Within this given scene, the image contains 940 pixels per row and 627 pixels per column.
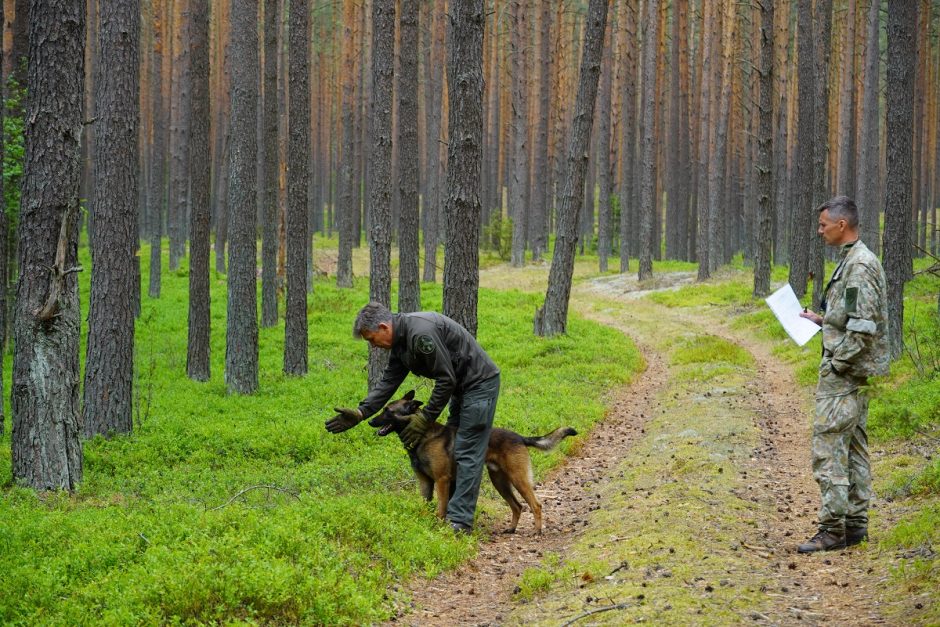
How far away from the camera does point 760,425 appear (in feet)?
38.4

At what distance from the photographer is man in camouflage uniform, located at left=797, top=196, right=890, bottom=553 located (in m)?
6.38

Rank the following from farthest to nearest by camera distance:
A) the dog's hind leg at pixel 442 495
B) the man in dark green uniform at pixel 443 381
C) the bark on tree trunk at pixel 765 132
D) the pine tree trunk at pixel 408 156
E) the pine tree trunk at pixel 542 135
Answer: the pine tree trunk at pixel 542 135 < the bark on tree trunk at pixel 765 132 < the pine tree trunk at pixel 408 156 < the dog's hind leg at pixel 442 495 < the man in dark green uniform at pixel 443 381

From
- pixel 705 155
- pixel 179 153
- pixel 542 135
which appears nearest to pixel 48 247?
pixel 179 153

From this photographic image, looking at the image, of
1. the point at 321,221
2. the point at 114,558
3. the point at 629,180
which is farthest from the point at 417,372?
the point at 321,221

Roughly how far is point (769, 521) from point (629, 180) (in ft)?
93.7

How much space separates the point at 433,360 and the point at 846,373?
3.22m

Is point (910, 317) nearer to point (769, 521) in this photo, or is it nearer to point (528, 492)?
point (769, 521)

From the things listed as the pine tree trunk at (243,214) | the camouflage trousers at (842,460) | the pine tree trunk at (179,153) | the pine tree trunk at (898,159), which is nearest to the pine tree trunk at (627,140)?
the pine tree trunk at (179,153)

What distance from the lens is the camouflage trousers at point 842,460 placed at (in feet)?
21.2

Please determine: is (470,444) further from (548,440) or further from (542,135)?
(542,135)

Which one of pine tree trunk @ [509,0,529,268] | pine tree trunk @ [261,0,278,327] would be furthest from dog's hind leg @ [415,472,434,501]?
pine tree trunk @ [509,0,529,268]

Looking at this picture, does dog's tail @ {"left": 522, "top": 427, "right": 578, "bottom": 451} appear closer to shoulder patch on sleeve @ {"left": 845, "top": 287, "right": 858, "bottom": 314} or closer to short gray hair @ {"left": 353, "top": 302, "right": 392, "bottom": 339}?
short gray hair @ {"left": 353, "top": 302, "right": 392, "bottom": 339}

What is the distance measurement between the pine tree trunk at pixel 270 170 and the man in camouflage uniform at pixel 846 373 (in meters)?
14.7

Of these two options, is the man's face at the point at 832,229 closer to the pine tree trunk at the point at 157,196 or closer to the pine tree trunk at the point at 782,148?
the pine tree trunk at the point at 157,196
